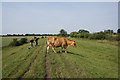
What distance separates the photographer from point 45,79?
4.75 metres

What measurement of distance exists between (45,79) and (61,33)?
111 metres

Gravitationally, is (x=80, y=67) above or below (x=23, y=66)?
below

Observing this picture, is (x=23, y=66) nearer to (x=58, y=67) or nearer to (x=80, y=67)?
(x=58, y=67)

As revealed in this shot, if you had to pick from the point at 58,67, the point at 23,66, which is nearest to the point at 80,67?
the point at 58,67

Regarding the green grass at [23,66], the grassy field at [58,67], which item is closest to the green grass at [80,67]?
the grassy field at [58,67]

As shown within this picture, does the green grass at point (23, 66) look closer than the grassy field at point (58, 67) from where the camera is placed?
Yes

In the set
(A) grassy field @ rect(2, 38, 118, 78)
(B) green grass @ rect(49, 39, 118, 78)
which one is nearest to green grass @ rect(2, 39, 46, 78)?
(A) grassy field @ rect(2, 38, 118, 78)

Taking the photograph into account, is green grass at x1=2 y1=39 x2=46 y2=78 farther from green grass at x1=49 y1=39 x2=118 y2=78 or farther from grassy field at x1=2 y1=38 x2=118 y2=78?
green grass at x1=49 y1=39 x2=118 y2=78

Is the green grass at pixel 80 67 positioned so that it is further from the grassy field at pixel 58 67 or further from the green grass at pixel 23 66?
the green grass at pixel 23 66

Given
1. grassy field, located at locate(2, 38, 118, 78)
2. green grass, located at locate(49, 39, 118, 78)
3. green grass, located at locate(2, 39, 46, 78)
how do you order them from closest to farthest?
green grass, located at locate(2, 39, 46, 78), grassy field, located at locate(2, 38, 118, 78), green grass, located at locate(49, 39, 118, 78)

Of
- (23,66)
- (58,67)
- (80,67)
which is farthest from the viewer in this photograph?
(80,67)

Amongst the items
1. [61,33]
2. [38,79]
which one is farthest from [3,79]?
[61,33]

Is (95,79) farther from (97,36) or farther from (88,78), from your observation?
(97,36)

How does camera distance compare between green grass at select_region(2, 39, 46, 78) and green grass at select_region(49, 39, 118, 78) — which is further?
green grass at select_region(49, 39, 118, 78)
